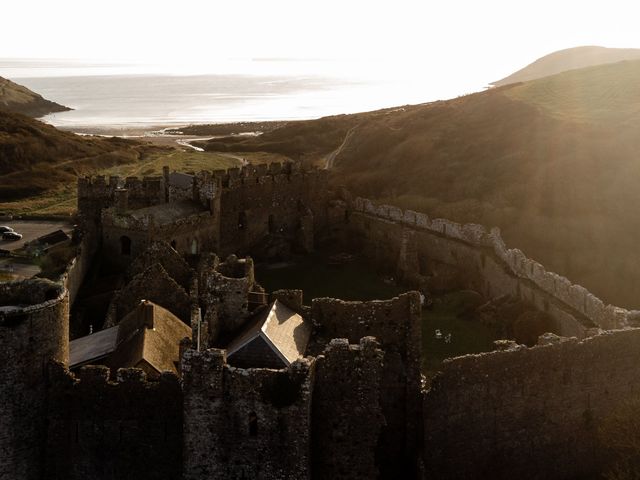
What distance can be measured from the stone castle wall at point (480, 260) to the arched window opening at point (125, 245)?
12975 millimetres

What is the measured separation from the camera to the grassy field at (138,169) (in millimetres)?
65188

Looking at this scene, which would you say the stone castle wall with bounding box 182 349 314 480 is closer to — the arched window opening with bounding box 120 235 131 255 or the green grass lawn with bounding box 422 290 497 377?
the green grass lawn with bounding box 422 290 497 377

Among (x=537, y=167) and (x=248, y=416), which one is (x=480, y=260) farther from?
(x=248, y=416)

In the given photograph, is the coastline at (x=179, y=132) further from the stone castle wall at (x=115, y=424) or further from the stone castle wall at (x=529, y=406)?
the stone castle wall at (x=115, y=424)

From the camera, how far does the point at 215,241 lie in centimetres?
4222

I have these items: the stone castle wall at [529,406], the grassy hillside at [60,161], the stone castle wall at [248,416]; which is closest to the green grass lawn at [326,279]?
the stone castle wall at [529,406]

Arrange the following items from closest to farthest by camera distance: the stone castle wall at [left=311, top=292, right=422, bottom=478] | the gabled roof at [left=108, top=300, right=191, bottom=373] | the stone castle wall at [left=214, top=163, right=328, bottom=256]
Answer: the stone castle wall at [left=311, top=292, right=422, bottom=478] < the gabled roof at [left=108, top=300, right=191, bottom=373] < the stone castle wall at [left=214, top=163, right=328, bottom=256]

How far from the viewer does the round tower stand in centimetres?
1692

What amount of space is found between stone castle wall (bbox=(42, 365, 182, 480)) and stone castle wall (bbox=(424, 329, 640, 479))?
5704 millimetres

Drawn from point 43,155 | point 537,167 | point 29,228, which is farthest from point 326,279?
point 43,155

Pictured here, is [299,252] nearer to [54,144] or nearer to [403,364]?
[403,364]

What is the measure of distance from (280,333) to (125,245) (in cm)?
2209

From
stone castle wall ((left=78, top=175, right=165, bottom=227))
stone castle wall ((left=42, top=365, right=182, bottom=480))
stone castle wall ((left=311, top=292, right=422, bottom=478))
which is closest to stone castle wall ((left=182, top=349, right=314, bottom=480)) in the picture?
stone castle wall ((left=42, top=365, right=182, bottom=480))

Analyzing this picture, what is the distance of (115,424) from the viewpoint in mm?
17812
